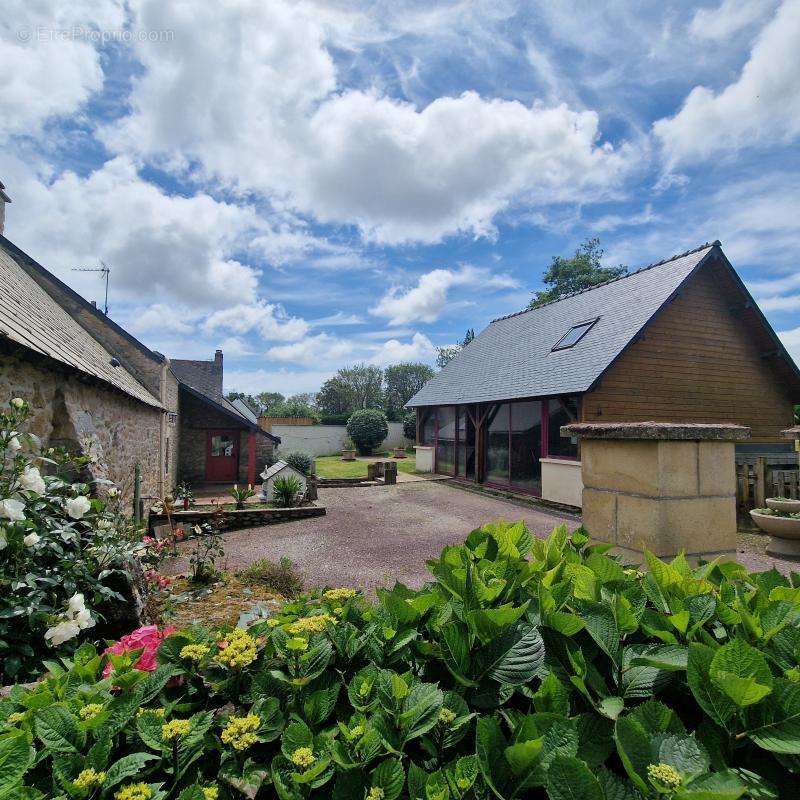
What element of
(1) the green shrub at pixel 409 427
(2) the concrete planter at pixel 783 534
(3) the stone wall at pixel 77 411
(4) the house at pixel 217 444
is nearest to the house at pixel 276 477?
(3) the stone wall at pixel 77 411

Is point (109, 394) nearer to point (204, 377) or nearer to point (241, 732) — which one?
point (241, 732)

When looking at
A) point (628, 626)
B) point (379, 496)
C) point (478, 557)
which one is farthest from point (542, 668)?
point (379, 496)

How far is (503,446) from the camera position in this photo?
1473 cm

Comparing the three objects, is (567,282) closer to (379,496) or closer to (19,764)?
(379,496)

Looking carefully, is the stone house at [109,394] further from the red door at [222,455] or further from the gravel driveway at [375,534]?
the gravel driveway at [375,534]

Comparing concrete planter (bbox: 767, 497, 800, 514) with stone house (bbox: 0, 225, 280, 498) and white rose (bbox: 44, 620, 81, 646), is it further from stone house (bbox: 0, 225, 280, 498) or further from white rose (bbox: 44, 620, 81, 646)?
stone house (bbox: 0, 225, 280, 498)

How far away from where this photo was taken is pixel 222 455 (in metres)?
17.1

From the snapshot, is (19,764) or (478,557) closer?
(19,764)

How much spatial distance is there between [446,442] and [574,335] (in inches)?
260

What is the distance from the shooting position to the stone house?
488cm

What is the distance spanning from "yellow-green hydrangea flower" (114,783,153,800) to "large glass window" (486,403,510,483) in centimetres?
1425

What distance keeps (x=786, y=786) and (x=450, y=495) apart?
43.6 ft

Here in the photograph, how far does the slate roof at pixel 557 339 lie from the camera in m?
11.9

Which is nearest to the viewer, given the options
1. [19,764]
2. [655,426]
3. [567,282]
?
[19,764]
